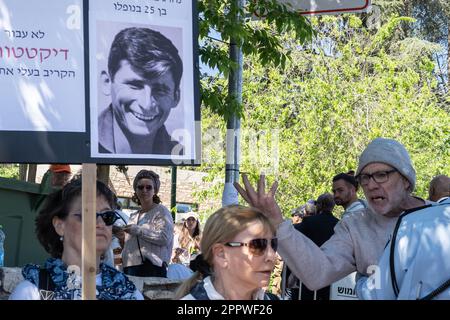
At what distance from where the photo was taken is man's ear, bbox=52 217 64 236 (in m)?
3.91

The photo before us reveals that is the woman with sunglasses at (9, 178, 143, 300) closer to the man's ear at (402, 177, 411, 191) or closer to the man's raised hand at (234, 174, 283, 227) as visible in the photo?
the man's raised hand at (234, 174, 283, 227)

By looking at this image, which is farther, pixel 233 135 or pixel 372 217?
pixel 233 135

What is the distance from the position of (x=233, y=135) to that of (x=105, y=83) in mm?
3757

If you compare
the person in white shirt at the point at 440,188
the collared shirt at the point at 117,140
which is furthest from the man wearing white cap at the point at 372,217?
the person in white shirt at the point at 440,188

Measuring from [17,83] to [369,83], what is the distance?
11.5 m

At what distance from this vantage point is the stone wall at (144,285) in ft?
18.6

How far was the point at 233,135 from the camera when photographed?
25.5 feet

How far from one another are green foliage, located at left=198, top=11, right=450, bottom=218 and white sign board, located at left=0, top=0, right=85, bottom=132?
9368 mm

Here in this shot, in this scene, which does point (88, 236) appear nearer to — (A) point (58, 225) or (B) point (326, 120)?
(A) point (58, 225)

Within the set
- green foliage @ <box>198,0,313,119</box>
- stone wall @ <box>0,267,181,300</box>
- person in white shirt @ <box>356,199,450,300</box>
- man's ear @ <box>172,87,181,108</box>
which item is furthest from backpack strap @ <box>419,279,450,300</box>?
green foliage @ <box>198,0,313,119</box>

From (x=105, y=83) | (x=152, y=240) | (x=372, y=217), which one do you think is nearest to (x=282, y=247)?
(x=372, y=217)

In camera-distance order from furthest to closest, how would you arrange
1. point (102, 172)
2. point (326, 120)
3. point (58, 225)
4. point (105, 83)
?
point (326, 120), point (102, 172), point (105, 83), point (58, 225)

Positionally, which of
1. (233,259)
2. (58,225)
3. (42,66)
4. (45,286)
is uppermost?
(42,66)

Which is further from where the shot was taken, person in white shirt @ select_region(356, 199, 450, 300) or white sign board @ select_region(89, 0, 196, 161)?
white sign board @ select_region(89, 0, 196, 161)
